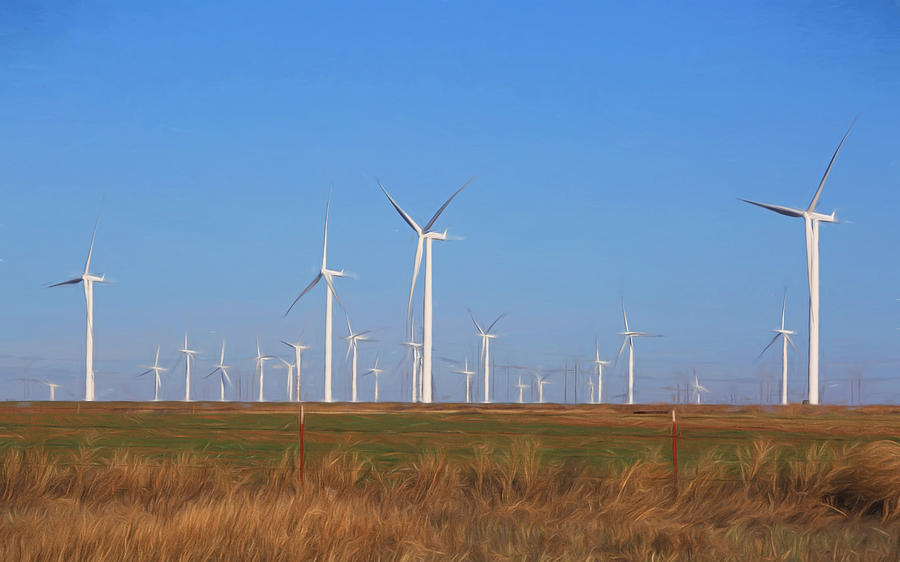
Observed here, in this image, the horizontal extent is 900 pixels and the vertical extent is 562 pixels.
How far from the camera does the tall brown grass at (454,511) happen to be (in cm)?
1773

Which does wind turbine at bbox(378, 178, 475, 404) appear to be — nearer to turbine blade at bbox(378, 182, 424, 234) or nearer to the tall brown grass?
turbine blade at bbox(378, 182, 424, 234)

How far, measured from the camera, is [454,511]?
2314cm

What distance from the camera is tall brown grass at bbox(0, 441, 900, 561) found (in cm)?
1773

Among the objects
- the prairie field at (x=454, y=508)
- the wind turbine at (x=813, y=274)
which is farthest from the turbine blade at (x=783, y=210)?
the prairie field at (x=454, y=508)

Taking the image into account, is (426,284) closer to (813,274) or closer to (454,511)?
(813,274)

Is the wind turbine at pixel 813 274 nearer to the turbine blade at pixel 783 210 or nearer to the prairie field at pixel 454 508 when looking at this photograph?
the turbine blade at pixel 783 210

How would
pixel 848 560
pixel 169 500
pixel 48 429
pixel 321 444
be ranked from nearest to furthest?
pixel 848 560, pixel 169 500, pixel 321 444, pixel 48 429

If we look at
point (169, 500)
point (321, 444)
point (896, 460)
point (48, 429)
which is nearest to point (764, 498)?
point (896, 460)

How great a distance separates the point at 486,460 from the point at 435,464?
1.30 m

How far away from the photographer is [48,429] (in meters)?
57.0

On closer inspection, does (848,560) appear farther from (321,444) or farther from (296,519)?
(321,444)

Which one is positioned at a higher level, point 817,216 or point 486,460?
point 817,216

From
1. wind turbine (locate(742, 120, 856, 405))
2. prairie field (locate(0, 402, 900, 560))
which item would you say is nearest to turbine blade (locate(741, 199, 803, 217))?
wind turbine (locate(742, 120, 856, 405))

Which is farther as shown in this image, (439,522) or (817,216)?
(817,216)
